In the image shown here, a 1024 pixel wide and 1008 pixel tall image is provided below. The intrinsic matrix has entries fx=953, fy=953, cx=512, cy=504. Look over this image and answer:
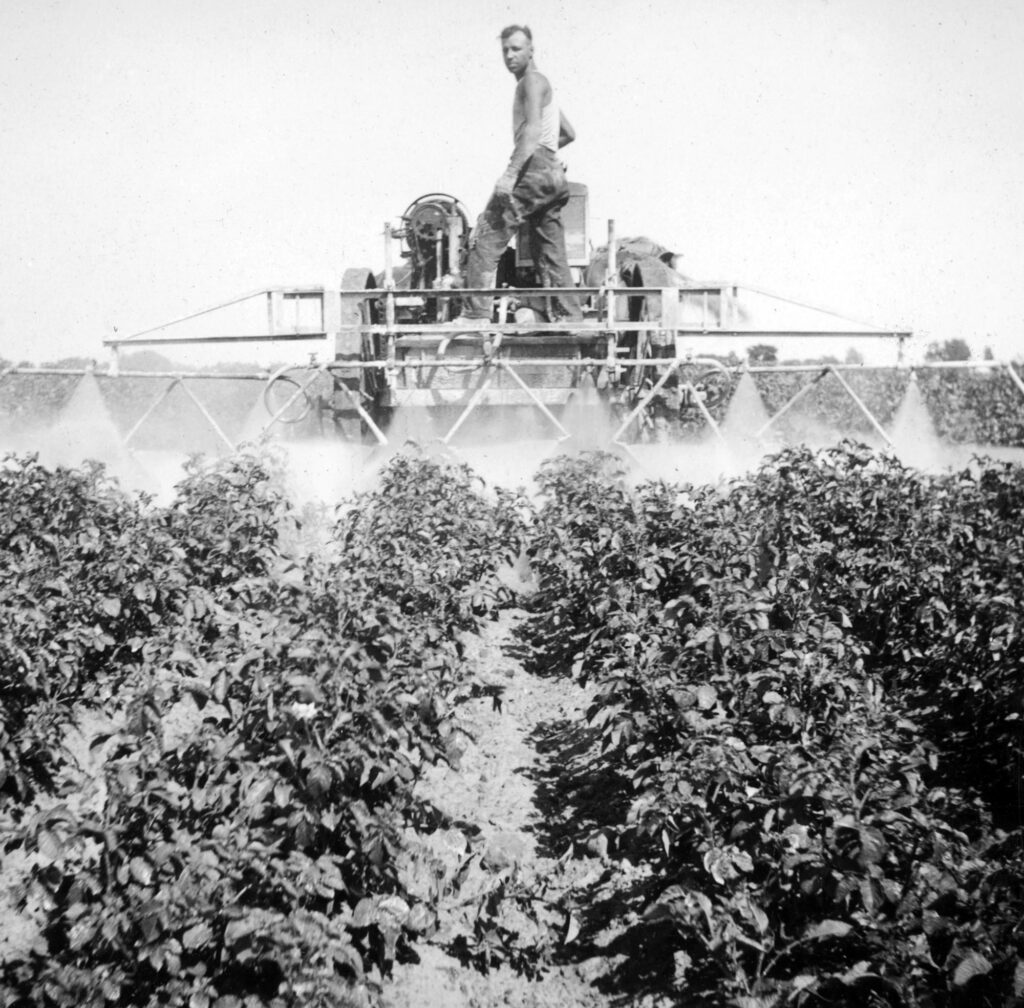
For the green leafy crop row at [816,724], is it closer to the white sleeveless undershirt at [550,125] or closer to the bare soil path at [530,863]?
the bare soil path at [530,863]

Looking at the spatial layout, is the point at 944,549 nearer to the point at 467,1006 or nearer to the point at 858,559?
the point at 858,559

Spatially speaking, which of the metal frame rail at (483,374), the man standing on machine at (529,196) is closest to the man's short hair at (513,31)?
the man standing on machine at (529,196)

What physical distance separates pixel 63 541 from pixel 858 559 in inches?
166

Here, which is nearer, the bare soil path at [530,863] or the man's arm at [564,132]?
the bare soil path at [530,863]

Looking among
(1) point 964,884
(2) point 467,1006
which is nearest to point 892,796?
(1) point 964,884

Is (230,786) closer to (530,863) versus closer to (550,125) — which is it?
(530,863)

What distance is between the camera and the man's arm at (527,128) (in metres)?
8.65

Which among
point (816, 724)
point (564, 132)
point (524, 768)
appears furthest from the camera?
point (564, 132)

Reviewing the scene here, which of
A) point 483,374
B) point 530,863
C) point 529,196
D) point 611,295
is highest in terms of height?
point 529,196

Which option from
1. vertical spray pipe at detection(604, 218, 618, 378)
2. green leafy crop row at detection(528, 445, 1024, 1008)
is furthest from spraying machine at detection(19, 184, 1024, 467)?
green leafy crop row at detection(528, 445, 1024, 1008)

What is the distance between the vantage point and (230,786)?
2.57m

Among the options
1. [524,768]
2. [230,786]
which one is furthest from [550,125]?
[230,786]

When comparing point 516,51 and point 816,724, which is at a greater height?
point 516,51

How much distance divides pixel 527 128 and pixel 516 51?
0.68 m
